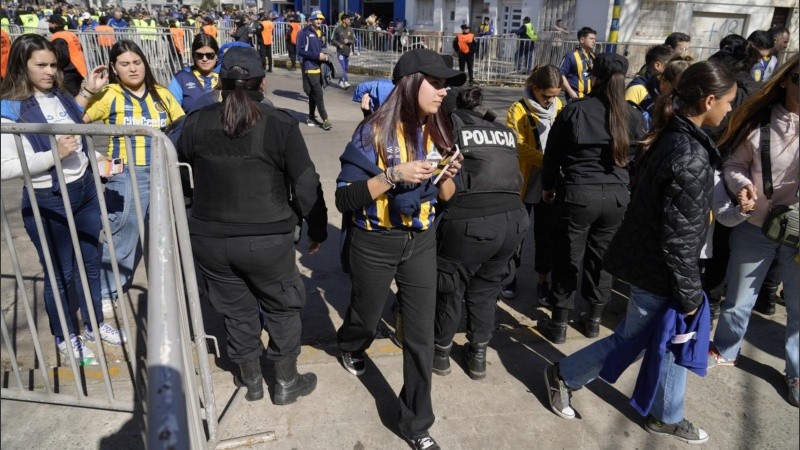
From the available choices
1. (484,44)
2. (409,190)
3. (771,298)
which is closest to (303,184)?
(409,190)

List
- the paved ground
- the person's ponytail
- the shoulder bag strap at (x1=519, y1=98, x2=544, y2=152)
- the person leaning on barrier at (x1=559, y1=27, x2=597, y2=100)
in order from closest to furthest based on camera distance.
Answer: the person's ponytail < the paved ground < the shoulder bag strap at (x1=519, y1=98, x2=544, y2=152) < the person leaning on barrier at (x1=559, y1=27, x2=597, y2=100)

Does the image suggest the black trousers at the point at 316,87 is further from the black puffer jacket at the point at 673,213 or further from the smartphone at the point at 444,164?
the black puffer jacket at the point at 673,213

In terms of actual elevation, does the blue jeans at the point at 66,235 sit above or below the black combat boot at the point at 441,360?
above

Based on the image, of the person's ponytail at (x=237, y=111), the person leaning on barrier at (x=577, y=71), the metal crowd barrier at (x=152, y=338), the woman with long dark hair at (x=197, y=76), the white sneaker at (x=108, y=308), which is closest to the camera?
the metal crowd barrier at (x=152, y=338)

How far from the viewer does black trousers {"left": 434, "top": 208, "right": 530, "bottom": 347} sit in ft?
10.3

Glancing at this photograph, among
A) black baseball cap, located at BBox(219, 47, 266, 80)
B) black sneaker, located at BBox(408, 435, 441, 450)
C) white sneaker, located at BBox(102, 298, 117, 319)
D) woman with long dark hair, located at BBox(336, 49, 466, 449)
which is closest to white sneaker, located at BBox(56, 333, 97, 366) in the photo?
white sneaker, located at BBox(102, 298, 117, 319)

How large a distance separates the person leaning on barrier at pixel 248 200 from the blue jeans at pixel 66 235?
0.90 metres

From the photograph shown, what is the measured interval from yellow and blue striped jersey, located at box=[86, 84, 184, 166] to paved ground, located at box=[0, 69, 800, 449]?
1.29 meters

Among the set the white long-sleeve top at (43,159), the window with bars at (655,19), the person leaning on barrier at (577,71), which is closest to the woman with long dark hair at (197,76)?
the white long-sleeve top at (43,159)

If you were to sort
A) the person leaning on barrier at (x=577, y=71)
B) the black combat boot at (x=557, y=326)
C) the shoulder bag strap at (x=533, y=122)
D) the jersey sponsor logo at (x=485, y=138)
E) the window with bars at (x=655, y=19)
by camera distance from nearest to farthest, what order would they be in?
the jersey sponsor logo at (x=485, y=138)
the black combat boot at (x=557, y=326)
the shoulder bag strap at (x=533, y=122)
the person leaning on barrier at (x=577, y=71)
the window with bars at (x=655, y=19)

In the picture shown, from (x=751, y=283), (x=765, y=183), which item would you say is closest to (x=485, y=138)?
(x=765, y=183)

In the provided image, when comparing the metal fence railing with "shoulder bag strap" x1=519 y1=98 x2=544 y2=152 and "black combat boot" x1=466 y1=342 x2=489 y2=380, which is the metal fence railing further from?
"black combat boot" x1=466 y1=342 x2=489 y2=380

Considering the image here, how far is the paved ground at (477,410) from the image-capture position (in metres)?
2.92

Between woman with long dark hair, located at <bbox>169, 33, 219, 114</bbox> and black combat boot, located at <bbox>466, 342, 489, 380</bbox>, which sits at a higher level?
woman with long dark hair, located at <bbox>169, 33, 219, 114</bbox>
